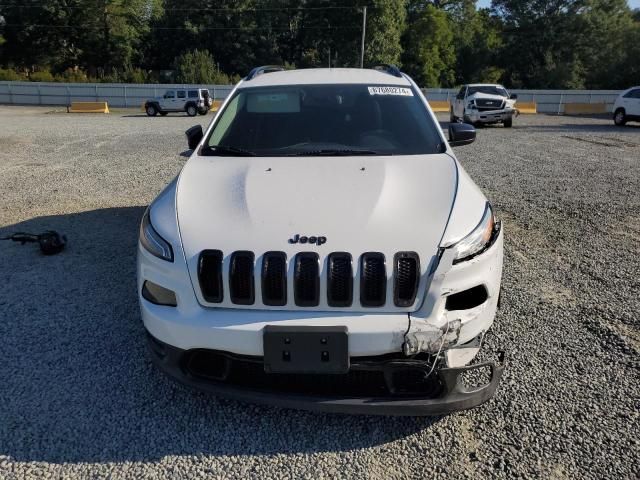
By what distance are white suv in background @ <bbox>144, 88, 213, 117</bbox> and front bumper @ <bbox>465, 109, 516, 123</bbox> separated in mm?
18452

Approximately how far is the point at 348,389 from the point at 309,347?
0.32 metres

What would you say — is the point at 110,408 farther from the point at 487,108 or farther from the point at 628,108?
the point at 628,108

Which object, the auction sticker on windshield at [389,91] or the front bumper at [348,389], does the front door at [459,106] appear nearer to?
the auction sticker on windshield at [389,91]

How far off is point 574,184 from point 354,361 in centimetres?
759

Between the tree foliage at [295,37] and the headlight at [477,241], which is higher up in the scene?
the tree foliage at [295,37]

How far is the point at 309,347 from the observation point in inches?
94.3

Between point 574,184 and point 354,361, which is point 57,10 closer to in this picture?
point 574,184

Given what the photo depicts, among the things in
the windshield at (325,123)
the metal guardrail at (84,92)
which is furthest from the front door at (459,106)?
the metal guardrail at (84,92)

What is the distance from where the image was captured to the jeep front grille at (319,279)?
2.48 m

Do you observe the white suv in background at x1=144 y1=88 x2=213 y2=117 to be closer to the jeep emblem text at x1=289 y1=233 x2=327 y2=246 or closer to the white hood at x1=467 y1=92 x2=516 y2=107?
the white hood at x1=467 y1=92 x2=516 y2=107

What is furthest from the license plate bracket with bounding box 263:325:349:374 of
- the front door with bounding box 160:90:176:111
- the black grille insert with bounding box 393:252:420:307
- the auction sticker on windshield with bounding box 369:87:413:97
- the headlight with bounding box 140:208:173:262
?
the front door with bounding box 160:90:176:111

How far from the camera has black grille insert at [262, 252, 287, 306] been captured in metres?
2.49

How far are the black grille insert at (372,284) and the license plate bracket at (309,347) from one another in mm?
186

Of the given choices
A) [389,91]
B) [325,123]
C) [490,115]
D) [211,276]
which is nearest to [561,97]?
[490,115]
